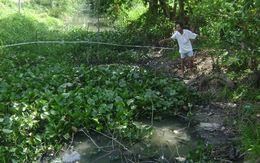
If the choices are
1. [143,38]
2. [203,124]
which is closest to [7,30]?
[143,38]

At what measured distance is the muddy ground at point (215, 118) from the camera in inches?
162

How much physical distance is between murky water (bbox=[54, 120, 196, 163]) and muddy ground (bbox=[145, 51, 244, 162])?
0.96 feet

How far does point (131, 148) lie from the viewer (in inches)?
174

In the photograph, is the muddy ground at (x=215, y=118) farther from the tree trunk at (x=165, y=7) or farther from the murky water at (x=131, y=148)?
the tree trunk at (x=165, y=7)

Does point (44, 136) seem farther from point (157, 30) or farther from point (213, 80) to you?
point (157, 30)

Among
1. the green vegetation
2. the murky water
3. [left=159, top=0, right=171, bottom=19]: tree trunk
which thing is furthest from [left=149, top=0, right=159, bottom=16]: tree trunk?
the murky water

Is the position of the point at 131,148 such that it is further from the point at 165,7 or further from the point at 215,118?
the point at 165,7

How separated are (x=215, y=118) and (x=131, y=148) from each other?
1561 mm

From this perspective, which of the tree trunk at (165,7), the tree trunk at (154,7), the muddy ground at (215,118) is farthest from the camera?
the tree trunk at (154,7)

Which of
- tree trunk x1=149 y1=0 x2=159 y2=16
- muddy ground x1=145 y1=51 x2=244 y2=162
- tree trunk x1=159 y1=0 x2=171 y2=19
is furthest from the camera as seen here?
tree trunk x1=149 y1=0 x2=159 y2=16

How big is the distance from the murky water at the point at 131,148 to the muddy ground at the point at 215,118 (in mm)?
294

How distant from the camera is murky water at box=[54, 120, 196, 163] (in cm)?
421

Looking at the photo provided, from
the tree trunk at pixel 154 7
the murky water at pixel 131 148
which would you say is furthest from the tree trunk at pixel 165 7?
the murky water at pixel 131 148

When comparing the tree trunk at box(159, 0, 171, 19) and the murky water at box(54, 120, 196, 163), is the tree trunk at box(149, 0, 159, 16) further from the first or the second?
the murky water at box(54, 120, 196, 163)
